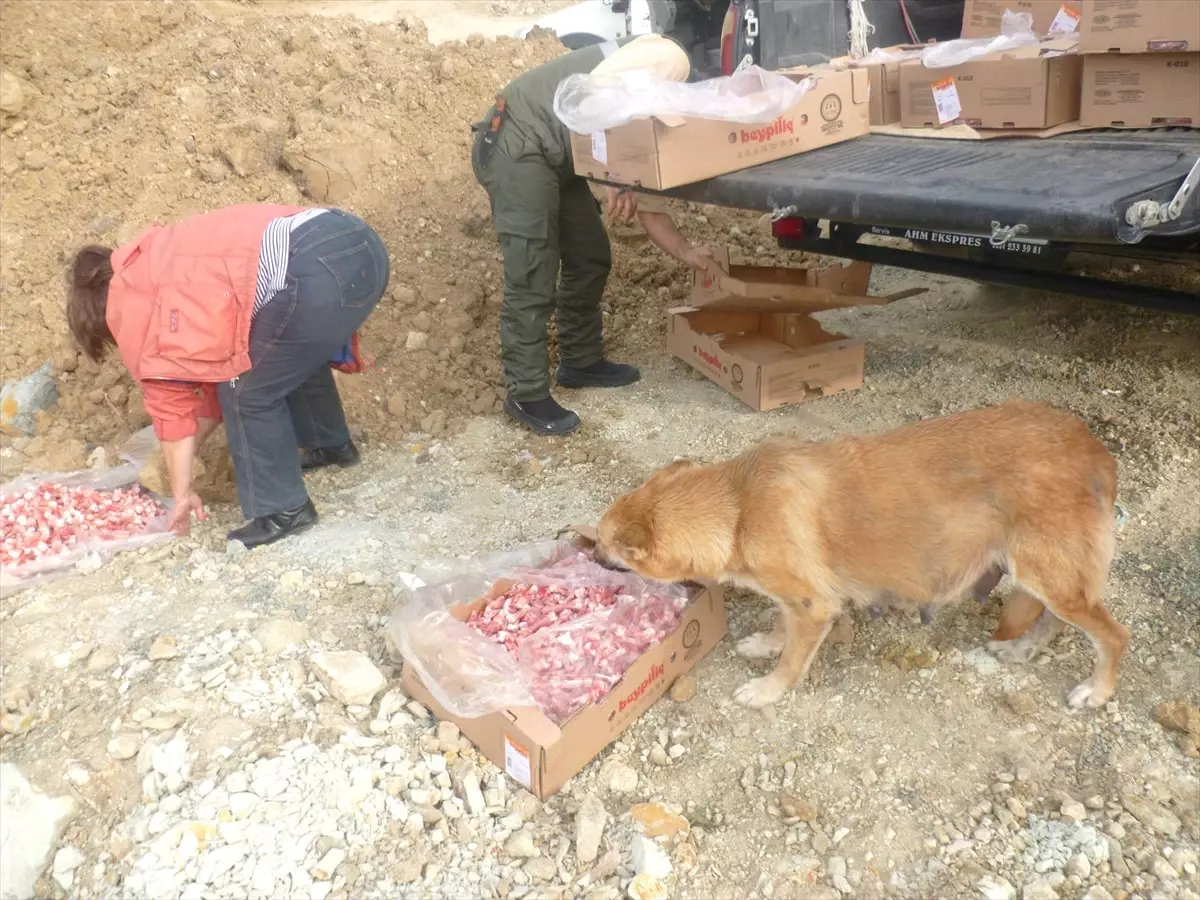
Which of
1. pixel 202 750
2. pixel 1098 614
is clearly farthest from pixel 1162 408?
pixel 202 750

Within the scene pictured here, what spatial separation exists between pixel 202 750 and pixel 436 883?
0.87m

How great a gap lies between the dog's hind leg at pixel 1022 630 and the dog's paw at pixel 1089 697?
0.21 metres

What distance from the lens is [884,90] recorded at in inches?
192

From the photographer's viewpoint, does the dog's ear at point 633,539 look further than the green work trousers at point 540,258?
No

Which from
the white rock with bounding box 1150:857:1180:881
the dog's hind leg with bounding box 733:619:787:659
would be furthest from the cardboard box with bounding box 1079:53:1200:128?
the white rock with bounding box 1150:857:1180:881

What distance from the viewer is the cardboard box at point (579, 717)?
8.31 feet

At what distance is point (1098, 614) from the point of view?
8.55ft

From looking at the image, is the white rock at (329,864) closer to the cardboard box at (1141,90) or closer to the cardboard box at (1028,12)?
the cardboard box at (1141,90)

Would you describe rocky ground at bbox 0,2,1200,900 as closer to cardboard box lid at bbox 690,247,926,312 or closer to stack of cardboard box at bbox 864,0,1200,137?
cardboard box lid at bbox 690,247,926,312

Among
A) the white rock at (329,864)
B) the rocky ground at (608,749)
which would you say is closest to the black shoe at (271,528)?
the rocky ground at (608,749)

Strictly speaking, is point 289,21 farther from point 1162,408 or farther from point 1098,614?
point 1098,614

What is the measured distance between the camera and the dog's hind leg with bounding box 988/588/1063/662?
2926 mm

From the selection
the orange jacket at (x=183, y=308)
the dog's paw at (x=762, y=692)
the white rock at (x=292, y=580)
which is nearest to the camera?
the dog's paw at (x=762, y=692)

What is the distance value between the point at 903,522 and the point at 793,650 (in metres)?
0.54
